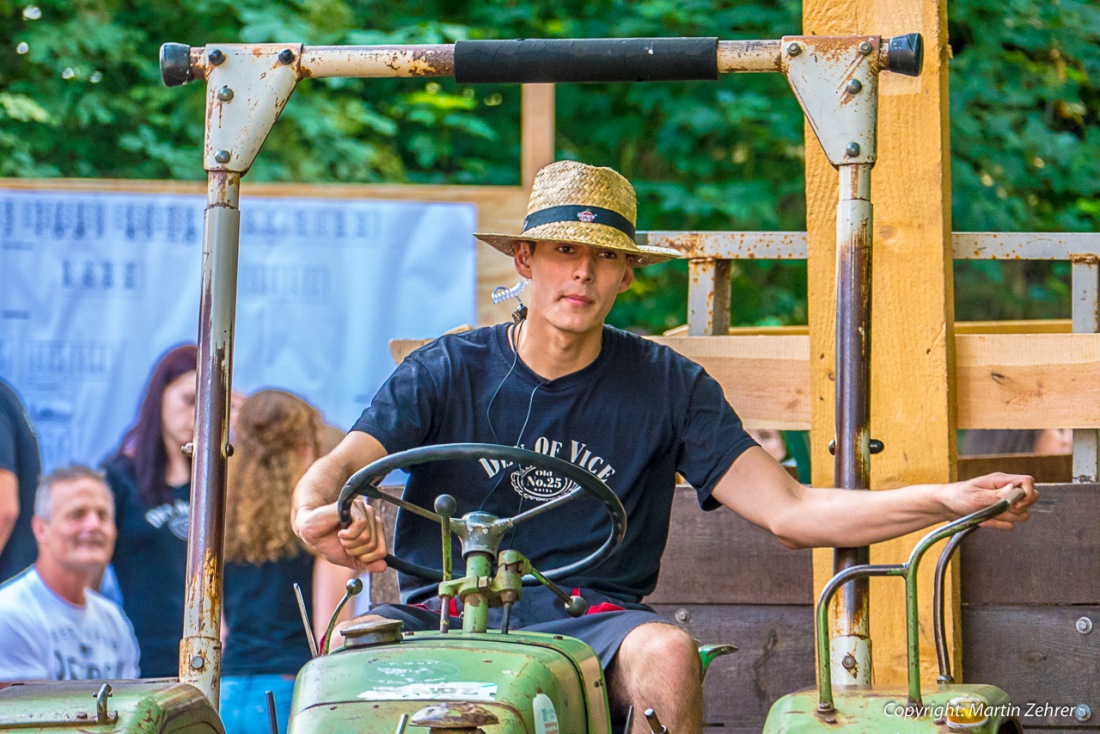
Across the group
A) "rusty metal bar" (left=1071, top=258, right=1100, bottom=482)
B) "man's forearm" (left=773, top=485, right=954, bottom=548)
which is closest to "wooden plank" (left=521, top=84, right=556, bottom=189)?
"rusty metal bar" (left=1071, top=258, right=1100, bottom=482)

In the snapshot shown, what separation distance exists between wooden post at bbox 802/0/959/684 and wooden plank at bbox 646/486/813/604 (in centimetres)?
24

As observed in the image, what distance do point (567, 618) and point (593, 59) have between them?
107 centimetres

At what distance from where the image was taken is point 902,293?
333 cm

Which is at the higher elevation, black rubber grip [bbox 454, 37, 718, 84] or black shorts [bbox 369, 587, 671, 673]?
black rubber grip [bbox 454, 37, 718, 84]

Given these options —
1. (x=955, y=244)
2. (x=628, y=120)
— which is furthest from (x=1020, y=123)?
(x=955, y=244)

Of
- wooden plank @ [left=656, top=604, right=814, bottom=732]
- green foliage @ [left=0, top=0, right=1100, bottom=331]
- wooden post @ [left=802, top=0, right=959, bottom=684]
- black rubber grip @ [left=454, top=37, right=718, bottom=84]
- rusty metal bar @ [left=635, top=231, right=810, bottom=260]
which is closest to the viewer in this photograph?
black rubber grip @ [left=454, top=37, right=718, bottom=84]

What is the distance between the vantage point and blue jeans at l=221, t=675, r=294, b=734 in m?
4.47

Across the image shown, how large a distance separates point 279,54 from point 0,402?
2255 millimetres

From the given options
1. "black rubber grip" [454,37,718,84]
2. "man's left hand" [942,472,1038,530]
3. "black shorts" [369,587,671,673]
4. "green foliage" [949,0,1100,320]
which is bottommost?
"black shorts" [369,587,671,673]

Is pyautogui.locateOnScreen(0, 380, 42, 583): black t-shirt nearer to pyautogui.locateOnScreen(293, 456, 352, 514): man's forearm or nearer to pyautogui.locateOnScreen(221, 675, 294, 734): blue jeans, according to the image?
pyautogui.locateOnScreen(221, 675, 294, 734): blue jeans

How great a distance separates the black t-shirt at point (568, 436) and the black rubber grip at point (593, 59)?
68 cm

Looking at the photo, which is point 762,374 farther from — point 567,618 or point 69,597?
point 69,597

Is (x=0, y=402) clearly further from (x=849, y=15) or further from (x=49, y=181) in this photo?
(x=849, y=15)

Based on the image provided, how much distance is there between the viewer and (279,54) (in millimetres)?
2949
